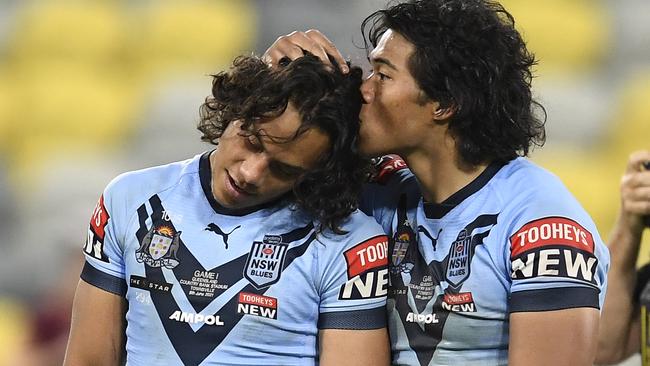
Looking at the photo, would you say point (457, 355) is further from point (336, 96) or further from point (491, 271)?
point (336, 96)

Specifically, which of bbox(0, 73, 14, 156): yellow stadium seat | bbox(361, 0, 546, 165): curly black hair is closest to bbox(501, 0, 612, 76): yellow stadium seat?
bbox(0, 73, 14, 156): yellow stadium seat

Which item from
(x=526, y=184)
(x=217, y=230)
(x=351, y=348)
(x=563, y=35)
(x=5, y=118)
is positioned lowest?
(x=351, y=348)

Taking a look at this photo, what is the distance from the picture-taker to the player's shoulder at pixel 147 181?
2.30m

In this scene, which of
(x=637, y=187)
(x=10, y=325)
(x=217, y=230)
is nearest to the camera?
(x=217, y=230)

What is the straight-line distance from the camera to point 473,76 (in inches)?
89.3

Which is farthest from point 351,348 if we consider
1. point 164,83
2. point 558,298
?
point 164,83

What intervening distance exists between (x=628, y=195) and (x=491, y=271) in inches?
27.6

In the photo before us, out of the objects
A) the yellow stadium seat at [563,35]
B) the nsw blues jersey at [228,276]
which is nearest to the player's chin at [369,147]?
the nsw blues jersey at [228,276]

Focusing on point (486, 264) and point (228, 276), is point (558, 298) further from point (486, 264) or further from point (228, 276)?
point (228, 276)

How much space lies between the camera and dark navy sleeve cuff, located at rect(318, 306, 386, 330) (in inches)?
86.6

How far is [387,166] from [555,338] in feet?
2.01

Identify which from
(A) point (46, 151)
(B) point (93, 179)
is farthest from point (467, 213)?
(A) point (46, 151)

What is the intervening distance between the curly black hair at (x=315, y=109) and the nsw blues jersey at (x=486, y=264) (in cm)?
14

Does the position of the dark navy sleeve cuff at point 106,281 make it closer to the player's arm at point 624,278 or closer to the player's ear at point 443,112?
the player's ear at point 443,112
